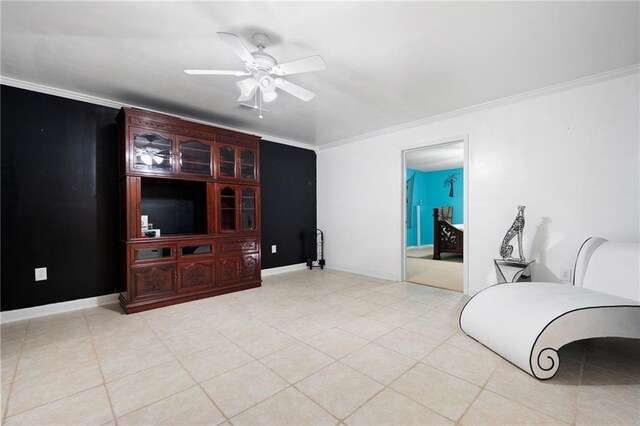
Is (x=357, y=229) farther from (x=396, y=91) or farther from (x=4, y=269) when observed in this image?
(x=4, y=269)

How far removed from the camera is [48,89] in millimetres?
3025

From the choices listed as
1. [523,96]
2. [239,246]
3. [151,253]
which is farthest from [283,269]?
[523,96]

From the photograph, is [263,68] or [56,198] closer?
[263,68]

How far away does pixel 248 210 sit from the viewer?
4160 millimetres

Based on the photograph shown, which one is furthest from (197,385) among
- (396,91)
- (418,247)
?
(418,247)

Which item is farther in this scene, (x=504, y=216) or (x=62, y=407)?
(x=504, y=216)

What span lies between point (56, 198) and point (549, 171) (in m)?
5.55

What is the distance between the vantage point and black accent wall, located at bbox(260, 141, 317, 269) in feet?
16.4

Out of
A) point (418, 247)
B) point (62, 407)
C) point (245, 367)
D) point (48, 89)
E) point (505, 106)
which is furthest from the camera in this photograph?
point (418, 247)

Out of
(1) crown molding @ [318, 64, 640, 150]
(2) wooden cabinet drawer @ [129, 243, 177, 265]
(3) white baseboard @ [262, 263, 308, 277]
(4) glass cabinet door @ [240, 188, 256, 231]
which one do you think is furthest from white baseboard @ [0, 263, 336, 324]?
(1) crown molding @ [318, 64, 640, 150]

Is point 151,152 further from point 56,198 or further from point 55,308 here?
point 55,308

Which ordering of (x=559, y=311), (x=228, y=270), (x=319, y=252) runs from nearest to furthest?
1. (x=559, y=311)
2. (x=228, y=270)
3. (x=319, y=252)

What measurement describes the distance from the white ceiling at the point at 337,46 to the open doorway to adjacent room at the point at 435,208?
324 cm

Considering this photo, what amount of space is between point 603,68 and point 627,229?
1.57 meters
